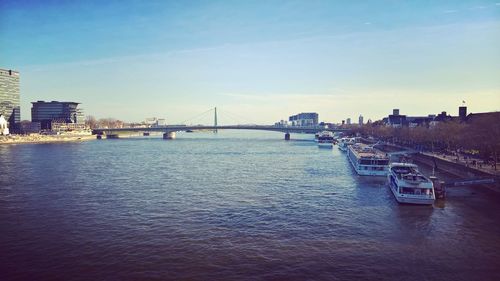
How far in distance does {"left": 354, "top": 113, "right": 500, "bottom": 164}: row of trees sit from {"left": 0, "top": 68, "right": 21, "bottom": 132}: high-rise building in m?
164

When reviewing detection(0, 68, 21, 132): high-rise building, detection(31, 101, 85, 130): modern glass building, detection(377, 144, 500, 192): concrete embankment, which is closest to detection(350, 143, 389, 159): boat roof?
detection(377, 144, 500, 192): concrete embankment

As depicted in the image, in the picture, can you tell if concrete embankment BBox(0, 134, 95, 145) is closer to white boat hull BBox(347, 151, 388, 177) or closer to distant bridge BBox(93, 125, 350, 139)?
distant bridge BBox(93, 125, 350, 139)

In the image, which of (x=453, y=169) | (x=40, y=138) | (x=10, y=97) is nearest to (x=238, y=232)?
(x=453, y=169)

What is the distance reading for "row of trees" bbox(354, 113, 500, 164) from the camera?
39.9 metres

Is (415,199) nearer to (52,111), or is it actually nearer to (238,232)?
(238,232)

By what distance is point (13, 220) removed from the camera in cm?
2281

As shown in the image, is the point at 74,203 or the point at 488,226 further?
the point at 74,203

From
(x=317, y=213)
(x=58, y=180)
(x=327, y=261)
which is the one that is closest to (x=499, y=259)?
(x=327, y=261)

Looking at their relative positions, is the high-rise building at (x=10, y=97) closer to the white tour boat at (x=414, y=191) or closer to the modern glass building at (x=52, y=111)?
the modern glass building at (x=52, y=111)

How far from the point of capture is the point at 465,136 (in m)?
49.5

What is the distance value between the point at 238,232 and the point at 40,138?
427 feet

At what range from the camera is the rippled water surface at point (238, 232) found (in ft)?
52.1

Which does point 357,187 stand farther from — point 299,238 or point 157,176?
point 157,176

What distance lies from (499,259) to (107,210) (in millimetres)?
22695
